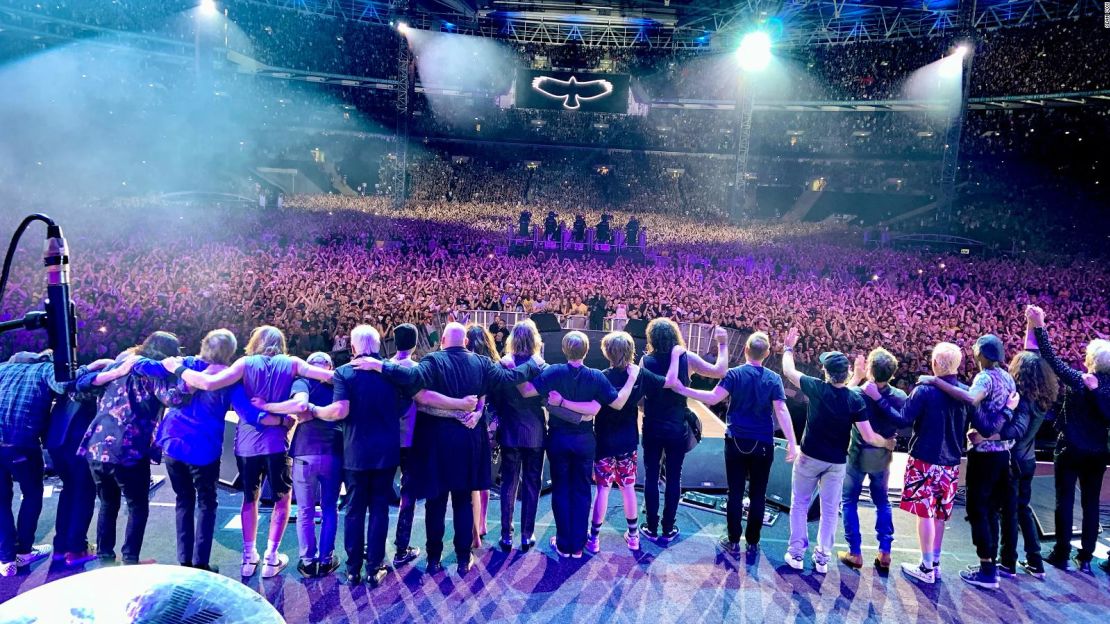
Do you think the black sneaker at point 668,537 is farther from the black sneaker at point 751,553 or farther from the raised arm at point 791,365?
the raised arm at point 791,365

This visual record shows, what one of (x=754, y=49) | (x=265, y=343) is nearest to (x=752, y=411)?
(x=265, y=343)

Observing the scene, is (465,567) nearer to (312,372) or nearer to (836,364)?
(312,372)

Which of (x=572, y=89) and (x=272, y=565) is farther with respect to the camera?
(x=572, y=89)

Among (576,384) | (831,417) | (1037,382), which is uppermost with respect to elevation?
(1037,382)

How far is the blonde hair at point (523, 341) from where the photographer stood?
3.92m

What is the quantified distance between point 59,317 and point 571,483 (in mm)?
2855

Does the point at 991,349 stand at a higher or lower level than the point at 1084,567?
higher

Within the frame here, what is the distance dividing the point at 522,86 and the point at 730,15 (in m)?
7.45

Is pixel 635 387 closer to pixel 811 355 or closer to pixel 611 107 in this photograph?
pixel 811 355

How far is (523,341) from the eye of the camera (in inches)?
154

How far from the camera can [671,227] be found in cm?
2058

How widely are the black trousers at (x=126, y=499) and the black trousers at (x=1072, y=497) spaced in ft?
17.9

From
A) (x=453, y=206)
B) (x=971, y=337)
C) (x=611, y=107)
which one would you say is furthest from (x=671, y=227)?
(x=971, y=337)

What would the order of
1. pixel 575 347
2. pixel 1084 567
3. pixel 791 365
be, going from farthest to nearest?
pixel 1084 567 → pixel 791 365 → pixel 575 347
